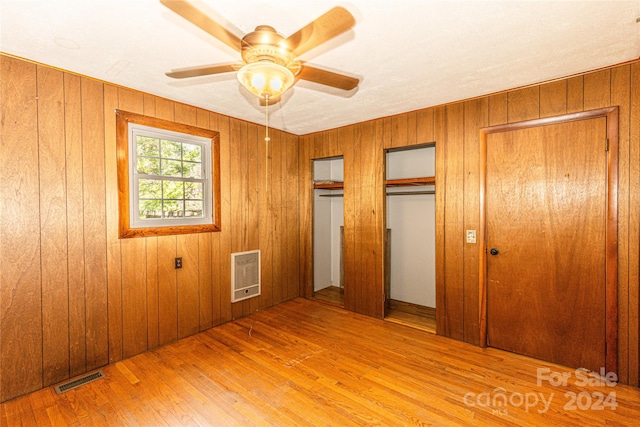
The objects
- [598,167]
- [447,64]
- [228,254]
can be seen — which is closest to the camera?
[447,64]

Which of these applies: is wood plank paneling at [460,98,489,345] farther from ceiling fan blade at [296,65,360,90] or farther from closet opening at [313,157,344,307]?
closet opening at [313,157,344,307]

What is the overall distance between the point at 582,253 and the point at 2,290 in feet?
14.7

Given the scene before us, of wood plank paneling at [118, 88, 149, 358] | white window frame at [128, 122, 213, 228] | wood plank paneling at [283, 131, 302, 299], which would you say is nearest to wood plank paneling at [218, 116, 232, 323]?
white window frame at [128, 122, 213, 228]

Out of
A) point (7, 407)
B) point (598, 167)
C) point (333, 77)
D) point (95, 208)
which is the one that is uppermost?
point (333, 77)

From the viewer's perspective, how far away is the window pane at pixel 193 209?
3106mm

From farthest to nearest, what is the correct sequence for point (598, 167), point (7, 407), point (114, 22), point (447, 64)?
point (598, 167), point (447, 64), point (7, 407), point (114, 22)

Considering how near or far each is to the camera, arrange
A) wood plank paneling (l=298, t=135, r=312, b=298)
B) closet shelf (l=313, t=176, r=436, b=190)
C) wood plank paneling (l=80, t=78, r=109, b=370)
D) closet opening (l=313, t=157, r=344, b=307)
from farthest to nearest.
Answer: closet opening (l=313, t=157, r=344, b=307) → wood plank paneling (l=298, t=135, r=312, b=298) → closet shelf (l=313, t=176, r=436, b=190) → wood plank paneling (l=80, t=78, r=109, b=370)

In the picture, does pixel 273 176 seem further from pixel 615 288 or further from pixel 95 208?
pixel 615 288

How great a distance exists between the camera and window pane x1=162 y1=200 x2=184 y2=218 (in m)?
2.93

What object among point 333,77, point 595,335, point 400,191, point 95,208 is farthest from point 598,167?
point 95,208

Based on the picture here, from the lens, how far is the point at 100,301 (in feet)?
8.08

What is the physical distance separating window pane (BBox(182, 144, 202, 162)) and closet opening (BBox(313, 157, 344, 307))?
1760mm

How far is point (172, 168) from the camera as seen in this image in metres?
2.98

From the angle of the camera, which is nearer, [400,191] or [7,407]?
[7,407]
